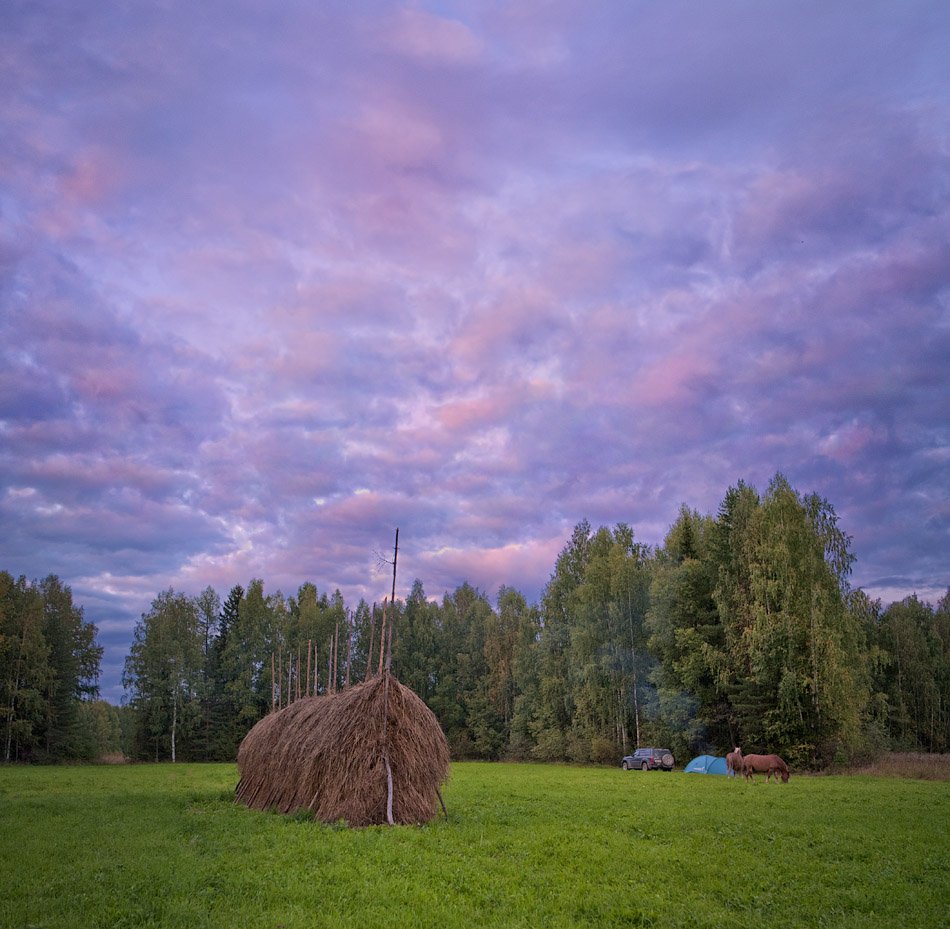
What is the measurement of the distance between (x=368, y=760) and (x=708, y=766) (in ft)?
91.9

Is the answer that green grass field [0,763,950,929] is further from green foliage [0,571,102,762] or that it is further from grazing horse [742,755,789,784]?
green foliage [0,571,102,762]

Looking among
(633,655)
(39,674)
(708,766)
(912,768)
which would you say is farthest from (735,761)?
A: (39,674)

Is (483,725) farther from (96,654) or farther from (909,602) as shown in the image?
(909,602)

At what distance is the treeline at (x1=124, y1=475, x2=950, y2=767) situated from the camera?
39031 millimetres

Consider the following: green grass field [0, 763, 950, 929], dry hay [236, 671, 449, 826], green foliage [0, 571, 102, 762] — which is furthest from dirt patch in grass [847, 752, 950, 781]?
green foliage [0, 571, 102, 762]

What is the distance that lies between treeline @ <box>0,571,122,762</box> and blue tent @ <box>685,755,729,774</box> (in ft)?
154

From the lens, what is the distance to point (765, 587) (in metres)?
40.2

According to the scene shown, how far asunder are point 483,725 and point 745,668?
3427cm

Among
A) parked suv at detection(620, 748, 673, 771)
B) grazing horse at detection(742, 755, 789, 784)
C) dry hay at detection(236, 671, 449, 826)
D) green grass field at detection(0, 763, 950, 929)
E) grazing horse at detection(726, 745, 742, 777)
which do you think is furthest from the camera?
parked suv at detection(620, 748, 673, 771)

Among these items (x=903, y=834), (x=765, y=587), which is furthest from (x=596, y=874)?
(x=765, y=587)

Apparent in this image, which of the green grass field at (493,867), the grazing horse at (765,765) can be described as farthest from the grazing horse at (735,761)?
the green grass field at (493,867)

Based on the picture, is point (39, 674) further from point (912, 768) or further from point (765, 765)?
point (912, 768)

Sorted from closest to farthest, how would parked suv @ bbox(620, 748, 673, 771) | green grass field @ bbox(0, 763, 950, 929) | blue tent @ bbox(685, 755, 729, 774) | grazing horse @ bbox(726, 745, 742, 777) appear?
1. green grass field @ bbox(0, 763, 950, 929)
2. grazing horse @ bbox(726, 745, 742, 777)
3. blue tent @ bbox(685, 755, 729, 774)
4. parked suv @ bbox(620, 748, 673, 771)

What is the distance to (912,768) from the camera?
32.0 metres
